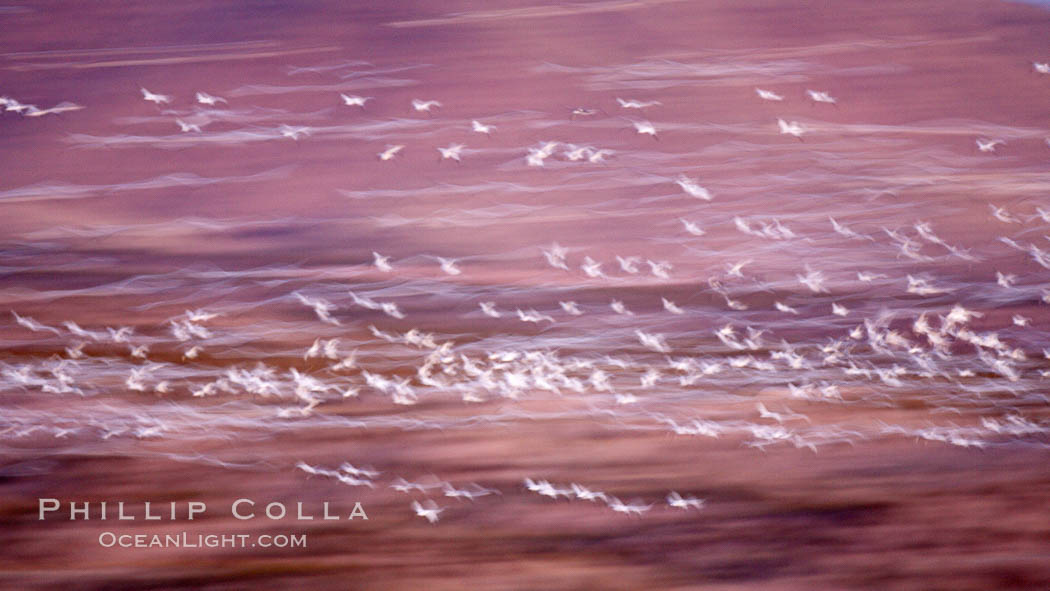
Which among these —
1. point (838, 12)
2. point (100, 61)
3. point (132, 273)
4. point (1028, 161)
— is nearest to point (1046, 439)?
point (1028, 161)

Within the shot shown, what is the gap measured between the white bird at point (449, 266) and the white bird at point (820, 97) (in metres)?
0.55

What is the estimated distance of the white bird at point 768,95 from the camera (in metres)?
1.02

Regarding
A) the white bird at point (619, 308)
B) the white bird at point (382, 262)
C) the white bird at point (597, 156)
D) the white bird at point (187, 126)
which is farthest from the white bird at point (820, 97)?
the white bird at point (187, 126)

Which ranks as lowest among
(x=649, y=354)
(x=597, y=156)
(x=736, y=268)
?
(x=649, y=354)

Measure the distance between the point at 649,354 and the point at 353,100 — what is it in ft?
1.77

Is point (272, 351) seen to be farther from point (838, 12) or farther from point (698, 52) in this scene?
point (838, 12)

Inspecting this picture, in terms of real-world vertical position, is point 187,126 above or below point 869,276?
above

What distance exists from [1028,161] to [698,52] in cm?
48

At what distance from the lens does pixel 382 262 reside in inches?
37.9

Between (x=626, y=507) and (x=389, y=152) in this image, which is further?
(x=389, y=152)

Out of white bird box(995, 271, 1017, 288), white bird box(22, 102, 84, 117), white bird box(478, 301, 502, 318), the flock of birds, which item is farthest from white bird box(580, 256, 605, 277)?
white bird box(22, 102, 84, 117)

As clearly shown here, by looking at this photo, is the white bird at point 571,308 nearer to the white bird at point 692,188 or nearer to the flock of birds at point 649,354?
the flock of birds at point 649,354

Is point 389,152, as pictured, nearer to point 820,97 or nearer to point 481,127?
point 481,127

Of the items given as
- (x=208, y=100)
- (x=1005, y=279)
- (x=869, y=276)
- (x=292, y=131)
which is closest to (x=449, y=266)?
(x=292, y=131)
